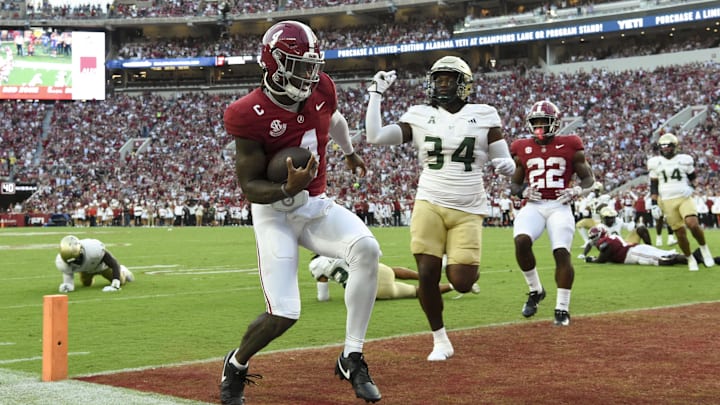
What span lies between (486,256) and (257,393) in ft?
40.7

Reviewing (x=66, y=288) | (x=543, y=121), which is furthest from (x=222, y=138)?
(x=543, y=121)

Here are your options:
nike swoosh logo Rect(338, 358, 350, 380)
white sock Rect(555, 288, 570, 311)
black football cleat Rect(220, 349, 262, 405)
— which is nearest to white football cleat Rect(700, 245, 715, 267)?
white sock Rect(555, 288, 570, 311)

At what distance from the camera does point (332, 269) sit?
919 cm

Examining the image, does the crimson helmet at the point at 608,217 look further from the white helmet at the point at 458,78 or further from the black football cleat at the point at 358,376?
the black football cleat at the point at 358,376

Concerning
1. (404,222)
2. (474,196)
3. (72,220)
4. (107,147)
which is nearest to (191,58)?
(107,147)

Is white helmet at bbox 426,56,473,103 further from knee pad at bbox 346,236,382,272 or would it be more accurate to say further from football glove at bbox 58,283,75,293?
football glove at bbox 58,283,75,293

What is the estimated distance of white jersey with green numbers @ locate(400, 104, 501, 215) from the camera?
259 inches

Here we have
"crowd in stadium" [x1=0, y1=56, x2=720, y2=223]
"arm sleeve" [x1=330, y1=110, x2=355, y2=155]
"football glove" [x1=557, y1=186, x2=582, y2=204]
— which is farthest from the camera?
"crowd in stadium" [x1=0, y1=56, x2=720, y2=223]

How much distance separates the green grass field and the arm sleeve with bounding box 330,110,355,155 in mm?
1929

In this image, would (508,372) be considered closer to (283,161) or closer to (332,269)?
(283,161)

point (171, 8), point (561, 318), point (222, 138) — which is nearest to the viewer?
point (561, 318)

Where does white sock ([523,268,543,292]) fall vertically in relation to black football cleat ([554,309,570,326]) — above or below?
above

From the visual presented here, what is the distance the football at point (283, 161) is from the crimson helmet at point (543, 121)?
420 cm

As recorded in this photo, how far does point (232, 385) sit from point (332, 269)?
447 cm
